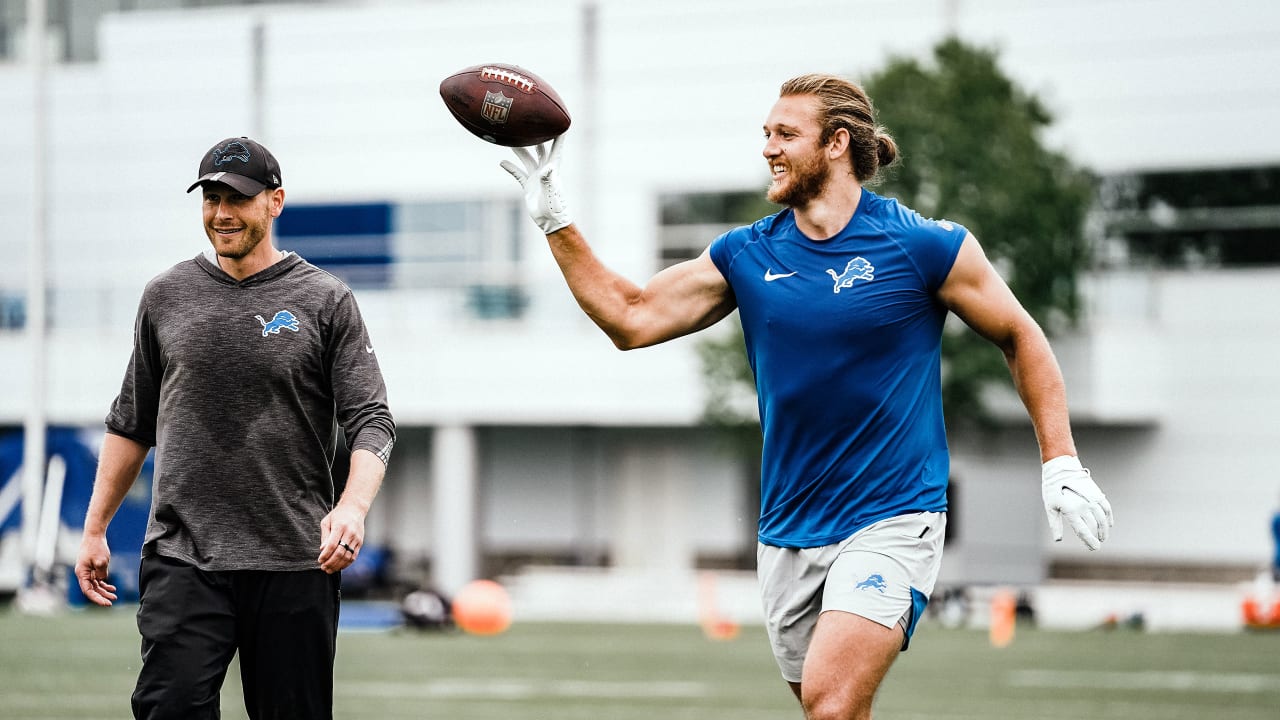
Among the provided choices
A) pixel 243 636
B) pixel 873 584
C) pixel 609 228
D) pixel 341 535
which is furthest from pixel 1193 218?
pixel 341 535

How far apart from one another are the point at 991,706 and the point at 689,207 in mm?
25599

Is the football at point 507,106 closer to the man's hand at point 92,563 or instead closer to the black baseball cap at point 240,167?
the black baseball cap at point 240,167

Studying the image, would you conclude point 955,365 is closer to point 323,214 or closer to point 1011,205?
point 1011,205

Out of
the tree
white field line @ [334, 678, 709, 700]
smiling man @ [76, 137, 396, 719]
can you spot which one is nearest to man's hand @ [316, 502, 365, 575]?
smiling man @ [76, 137, 396, 719]

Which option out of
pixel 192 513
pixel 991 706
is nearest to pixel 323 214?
pixel 991 706

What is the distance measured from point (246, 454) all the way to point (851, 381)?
1.90m

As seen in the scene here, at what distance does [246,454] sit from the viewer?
6148 mm

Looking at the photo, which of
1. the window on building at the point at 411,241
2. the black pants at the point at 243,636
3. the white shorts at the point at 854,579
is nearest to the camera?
the black pants at the point at 243,636

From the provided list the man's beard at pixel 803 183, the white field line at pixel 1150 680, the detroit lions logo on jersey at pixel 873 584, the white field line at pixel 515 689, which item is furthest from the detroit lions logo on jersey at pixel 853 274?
the white field line at pixel 1150 680

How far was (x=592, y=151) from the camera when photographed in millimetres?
39531

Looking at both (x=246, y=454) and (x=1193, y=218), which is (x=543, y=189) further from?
(x=1193, y=218)

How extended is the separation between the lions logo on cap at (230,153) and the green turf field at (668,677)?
7184 mm

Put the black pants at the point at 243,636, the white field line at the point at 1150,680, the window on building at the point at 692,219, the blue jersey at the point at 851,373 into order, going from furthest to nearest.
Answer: the window on building at the point at 692,219
the white field line at the point at 1150,680
the blue jersey at the point at 851,373
the black pants at the point at 243,636

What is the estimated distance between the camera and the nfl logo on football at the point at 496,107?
21.6 ft
